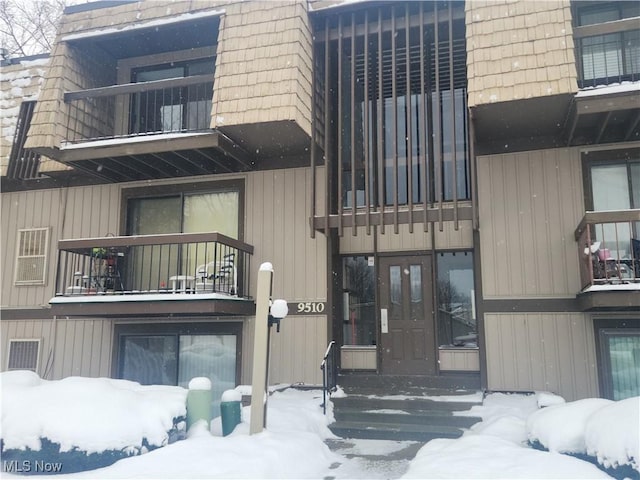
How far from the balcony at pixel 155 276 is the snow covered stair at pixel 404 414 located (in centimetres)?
254

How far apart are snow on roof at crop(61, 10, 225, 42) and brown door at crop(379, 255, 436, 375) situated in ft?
17.2

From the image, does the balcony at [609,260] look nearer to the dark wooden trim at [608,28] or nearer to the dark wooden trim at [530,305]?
the dark wooden trim at [530,305]

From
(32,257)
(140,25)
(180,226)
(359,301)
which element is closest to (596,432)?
(359,301)

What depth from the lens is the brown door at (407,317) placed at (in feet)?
30.2

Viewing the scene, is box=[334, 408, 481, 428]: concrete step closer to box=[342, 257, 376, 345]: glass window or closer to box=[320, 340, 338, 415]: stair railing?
box=[320, 340, 338, 415]: stair railing

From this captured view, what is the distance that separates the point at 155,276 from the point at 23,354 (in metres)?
3.23

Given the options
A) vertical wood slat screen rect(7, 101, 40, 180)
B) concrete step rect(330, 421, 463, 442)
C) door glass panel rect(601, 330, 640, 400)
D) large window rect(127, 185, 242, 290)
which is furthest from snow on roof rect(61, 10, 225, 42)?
door glass panel rect(601, 330, 640, 400)

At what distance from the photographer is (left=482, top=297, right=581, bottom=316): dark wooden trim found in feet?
27.3

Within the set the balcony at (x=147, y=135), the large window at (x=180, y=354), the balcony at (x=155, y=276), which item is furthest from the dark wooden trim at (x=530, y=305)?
the balcony at (x=147, y=135)

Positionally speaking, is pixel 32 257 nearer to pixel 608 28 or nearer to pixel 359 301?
pixel 359 301

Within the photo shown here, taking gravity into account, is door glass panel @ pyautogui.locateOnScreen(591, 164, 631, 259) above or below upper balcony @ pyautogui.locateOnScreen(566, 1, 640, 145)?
below

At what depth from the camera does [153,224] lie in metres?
10.7

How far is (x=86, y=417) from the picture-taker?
560cm

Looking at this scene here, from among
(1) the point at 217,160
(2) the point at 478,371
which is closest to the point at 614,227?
(2) the point at 478,371
